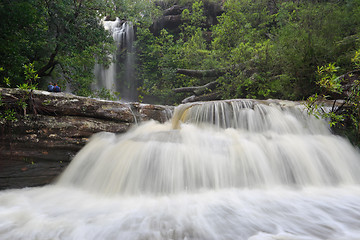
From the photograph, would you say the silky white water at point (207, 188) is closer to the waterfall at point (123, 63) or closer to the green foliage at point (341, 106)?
the green foliage at point (341, 106)

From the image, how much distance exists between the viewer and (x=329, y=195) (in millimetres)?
3342

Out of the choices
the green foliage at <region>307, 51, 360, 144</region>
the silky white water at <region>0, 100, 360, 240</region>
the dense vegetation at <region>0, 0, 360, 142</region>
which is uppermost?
the dense vegetation at <region>0, 0, 360, 142</region>

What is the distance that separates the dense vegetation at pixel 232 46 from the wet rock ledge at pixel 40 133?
651mm

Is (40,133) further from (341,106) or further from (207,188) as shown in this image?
(341,106)

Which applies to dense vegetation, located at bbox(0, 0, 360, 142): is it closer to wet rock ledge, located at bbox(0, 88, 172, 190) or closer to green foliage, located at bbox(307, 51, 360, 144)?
green foliage, located at bbox(307, 51, 360, 144)

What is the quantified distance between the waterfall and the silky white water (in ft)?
50.4

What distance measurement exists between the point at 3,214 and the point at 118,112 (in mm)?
2993

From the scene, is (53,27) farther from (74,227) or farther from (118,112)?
(74,227)

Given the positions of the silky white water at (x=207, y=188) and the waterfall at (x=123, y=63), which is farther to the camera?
the waterfall at (x=123, y=63)

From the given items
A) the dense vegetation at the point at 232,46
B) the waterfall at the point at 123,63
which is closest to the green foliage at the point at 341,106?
the dense vegetation at the point at 232,46

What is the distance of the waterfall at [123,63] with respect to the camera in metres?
19.2

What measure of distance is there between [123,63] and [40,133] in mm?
16890

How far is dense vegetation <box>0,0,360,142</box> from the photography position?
6.09 meters

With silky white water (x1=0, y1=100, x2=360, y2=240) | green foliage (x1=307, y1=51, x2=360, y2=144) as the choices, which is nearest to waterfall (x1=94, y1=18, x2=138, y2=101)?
silky white water (x1=0, y1=100, x2=360, y2=240)
